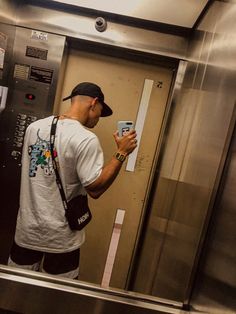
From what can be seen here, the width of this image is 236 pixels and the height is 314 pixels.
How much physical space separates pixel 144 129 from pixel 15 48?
39.8 inches

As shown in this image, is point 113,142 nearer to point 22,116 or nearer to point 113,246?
point 22,116

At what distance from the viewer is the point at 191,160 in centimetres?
124

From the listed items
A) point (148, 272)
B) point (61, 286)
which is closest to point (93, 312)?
point (61, 286)

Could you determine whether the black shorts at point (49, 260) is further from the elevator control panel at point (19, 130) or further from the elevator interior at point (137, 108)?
the elevator control panel at point (19, 130)

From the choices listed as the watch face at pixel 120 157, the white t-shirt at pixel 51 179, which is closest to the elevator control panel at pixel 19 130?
the white t-shirt at pixel 51 179

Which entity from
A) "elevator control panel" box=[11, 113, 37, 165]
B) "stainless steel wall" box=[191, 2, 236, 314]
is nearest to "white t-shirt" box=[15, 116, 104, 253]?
"stainless steel wall" box=[191, 2, 236, 314]

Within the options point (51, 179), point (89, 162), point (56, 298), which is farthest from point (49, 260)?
point (56, 298)

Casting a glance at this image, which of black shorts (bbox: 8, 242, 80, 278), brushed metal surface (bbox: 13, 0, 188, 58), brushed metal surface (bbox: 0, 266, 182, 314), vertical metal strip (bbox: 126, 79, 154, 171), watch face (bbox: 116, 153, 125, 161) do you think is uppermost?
brushed metal surface (bbox: 13, 0, 188, 58)

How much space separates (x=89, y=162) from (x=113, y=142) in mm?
898

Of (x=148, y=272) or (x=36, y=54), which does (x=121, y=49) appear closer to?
(x=36, y=54)

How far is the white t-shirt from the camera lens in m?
1.22

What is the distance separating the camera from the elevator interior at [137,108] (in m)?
1.38

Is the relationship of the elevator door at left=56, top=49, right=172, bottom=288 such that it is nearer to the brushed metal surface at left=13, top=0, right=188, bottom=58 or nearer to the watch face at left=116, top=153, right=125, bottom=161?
the brushed metal surface at left=13, top=0, right=188, bottom=58

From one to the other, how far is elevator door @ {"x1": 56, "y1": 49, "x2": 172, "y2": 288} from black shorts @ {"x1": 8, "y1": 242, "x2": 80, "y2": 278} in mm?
822
